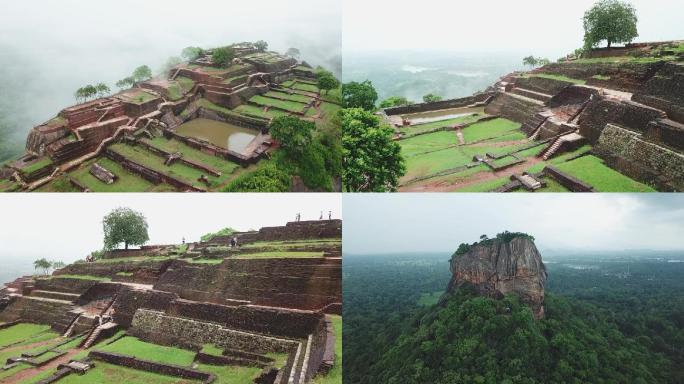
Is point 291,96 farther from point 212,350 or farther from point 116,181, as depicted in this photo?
point 212,350

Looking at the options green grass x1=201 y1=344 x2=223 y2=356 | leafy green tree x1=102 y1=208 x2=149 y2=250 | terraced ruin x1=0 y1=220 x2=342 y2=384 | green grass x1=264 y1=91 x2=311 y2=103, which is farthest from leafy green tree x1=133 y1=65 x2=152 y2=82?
green grass x1=201 y1=344 x2=223 y2=356

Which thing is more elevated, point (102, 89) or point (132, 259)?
point (102, 89)

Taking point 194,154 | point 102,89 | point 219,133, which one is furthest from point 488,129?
point 102,89

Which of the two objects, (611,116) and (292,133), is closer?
(611,116)

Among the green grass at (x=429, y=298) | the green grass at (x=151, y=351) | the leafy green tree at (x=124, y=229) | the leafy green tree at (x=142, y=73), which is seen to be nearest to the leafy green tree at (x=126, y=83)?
the leafy green tree at (x=142, y=73)

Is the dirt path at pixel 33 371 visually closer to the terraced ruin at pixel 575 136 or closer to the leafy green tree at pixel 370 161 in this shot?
the leafy green tree at pixel 370 161

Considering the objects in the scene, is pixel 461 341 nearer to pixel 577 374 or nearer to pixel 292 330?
pixel 577 374

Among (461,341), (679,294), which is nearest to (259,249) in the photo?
(461,341)
